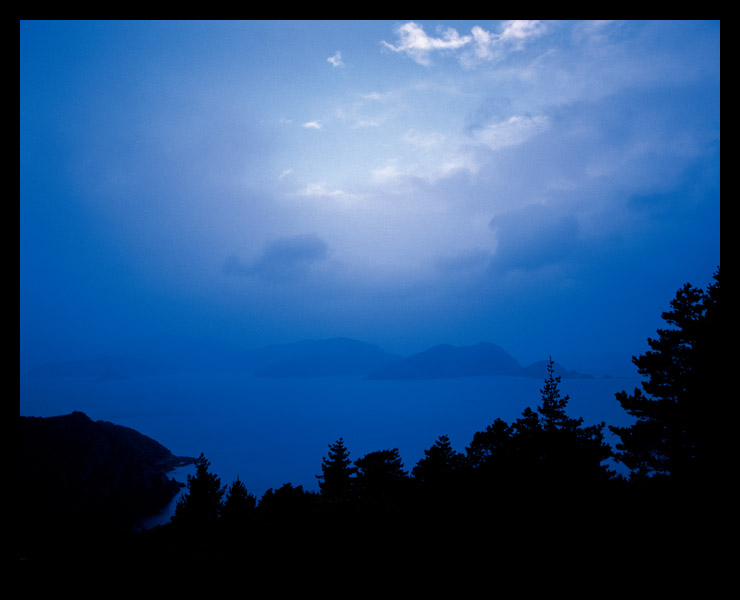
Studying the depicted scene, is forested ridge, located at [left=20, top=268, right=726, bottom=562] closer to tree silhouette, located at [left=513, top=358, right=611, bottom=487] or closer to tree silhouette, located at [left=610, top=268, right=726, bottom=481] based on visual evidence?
tree silhouette, located at [left=513, top=358, right=611, bottom=487]

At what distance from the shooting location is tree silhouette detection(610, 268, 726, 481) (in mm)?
11047

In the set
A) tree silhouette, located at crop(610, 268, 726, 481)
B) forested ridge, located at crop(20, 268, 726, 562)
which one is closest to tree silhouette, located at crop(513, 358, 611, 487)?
forested ridge, located at crop(20, 268, 726, 562)

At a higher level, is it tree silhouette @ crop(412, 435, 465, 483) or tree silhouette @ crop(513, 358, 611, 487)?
tree silhouette @ crop(513, 358, 611, 487)

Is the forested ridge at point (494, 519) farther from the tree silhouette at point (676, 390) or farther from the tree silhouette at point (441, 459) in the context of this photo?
the tree silhouette at point (441, 459)

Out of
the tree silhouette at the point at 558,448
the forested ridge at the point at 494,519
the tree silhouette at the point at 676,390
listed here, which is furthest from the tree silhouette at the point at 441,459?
the forested ridge at the point at 494,519

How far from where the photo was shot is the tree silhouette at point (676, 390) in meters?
11.0

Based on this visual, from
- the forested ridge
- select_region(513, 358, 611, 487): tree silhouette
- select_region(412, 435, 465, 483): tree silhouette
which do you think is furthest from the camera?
select_region(412, 435, 465, 483): tree silhouette

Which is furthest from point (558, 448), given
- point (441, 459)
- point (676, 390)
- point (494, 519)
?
point (441, 459)

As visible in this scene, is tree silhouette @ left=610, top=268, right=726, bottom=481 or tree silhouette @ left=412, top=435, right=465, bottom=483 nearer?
tree silhouette @ left=610, top=268, right=726, bottom=481

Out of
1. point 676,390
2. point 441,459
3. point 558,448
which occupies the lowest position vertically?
point 441,459

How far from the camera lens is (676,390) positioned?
1204cm

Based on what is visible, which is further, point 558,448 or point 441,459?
point 441,459

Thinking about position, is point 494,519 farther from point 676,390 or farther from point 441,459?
point 441,459
